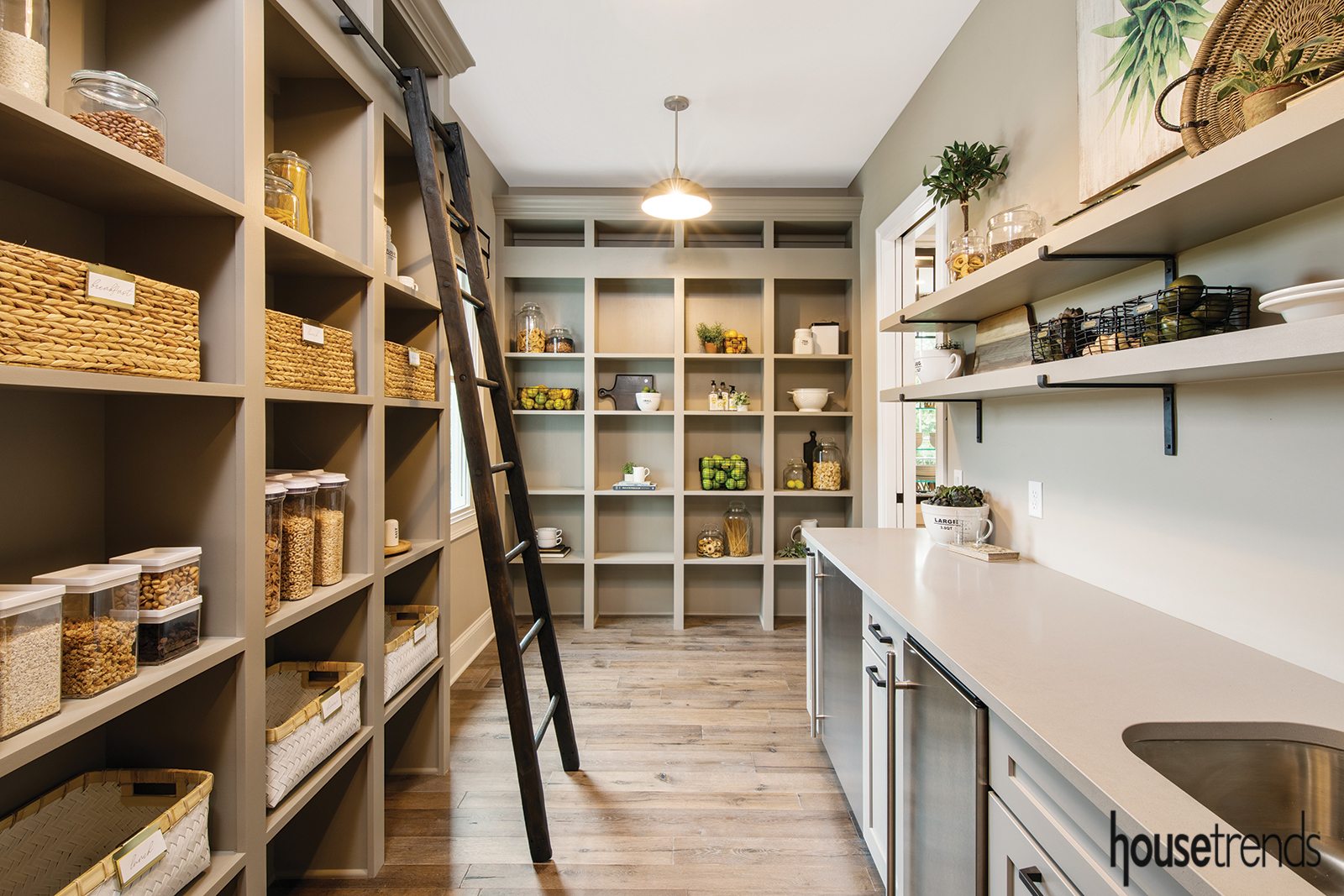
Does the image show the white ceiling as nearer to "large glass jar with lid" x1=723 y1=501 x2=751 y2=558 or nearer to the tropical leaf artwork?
the tropical leaf artwork

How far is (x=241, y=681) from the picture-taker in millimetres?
1189

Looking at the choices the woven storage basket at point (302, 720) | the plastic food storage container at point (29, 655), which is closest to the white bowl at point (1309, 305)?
the plastic food storage container at point (29, 655)

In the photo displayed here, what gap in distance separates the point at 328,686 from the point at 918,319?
231 centimetres

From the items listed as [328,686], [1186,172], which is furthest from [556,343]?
[1186,172]

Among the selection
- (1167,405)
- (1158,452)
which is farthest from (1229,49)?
(1158,452)

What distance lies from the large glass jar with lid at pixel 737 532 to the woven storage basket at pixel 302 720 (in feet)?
8.57

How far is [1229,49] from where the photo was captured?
3.41 feet

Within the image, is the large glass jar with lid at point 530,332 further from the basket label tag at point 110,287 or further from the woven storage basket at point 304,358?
the basket label tag at point 110,287

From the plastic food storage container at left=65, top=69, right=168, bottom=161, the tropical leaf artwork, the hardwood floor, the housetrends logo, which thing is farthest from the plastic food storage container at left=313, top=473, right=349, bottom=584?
the tropical leaf artwork

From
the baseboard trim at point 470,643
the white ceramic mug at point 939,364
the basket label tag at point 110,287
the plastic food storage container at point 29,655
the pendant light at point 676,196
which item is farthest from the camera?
the baseboard trim at point 470,643

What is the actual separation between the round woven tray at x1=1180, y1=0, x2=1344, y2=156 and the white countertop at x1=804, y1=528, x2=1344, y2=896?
2.99 feet

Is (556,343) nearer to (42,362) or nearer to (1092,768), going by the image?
(42,362)

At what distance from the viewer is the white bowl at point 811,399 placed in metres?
3.80

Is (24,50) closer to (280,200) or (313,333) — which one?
(280,200)
